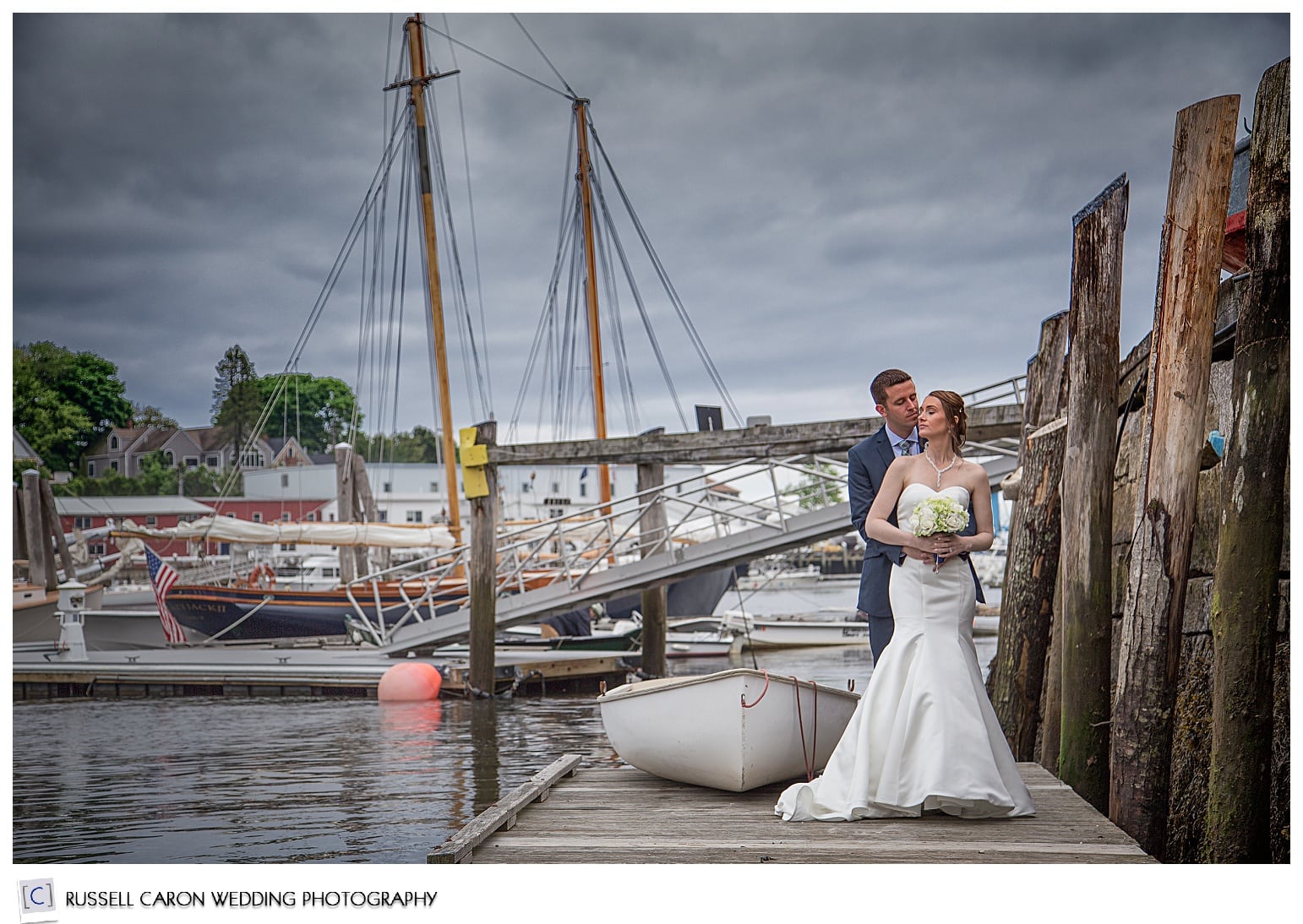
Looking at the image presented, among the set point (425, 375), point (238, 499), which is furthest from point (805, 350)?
point (238, 499)

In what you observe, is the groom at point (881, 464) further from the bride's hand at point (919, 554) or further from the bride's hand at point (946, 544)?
the bride's hand at point (946, 544)

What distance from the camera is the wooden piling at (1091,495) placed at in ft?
13.9

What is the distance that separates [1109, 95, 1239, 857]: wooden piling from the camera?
12.1 feet

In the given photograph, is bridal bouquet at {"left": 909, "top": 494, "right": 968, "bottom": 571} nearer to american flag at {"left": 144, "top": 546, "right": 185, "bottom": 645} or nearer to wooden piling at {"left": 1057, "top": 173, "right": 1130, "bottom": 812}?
wooden piling at {"left": 1057, "top": 173, "right": 1130, "bottom": 812}

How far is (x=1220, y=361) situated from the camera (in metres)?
4.61

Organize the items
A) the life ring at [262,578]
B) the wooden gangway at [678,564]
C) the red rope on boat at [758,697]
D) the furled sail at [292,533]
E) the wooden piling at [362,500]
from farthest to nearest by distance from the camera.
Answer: the wooden piling at [362,500] < the life ring at [262,578] < the furled sail at [292,533] < the wooden gangway at [678,564] < the red rope on boat at [758,697]

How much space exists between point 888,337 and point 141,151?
5559 millimetres

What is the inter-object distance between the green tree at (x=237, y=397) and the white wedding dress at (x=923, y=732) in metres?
9.64

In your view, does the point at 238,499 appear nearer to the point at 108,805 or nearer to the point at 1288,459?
the point at 108,805

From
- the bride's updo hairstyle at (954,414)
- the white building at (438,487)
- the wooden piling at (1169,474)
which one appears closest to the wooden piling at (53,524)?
the bride's updo hairstyle at (954,414)

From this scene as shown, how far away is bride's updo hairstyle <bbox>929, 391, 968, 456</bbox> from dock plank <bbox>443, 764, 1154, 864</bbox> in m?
1.21

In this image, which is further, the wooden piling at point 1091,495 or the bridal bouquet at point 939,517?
the wooden piling at point 1091,495

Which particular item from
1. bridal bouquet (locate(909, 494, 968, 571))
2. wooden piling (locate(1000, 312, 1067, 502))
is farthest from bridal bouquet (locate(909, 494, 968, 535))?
wooden piling (locate(1000, 312, 1067, 502))

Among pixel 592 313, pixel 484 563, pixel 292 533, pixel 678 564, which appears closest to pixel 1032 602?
pixel 678 564
